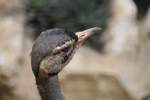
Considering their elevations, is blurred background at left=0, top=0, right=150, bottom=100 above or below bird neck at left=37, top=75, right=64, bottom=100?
below

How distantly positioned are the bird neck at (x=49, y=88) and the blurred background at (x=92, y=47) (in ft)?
6.95

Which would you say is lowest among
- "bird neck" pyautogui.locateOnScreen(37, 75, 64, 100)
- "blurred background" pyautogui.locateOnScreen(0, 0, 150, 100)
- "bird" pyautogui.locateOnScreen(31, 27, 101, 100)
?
"blurred background" pyautogui.locateOnScreen(0, 0, 150, 100)

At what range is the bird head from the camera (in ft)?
8.71

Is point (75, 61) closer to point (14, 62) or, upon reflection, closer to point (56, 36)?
point (14, 62)

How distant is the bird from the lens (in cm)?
266

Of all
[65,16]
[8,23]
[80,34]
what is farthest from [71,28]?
[80,34]

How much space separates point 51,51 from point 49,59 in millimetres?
34

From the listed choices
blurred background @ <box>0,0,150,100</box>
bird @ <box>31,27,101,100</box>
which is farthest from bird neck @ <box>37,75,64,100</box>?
blurred background @ <box>0,0,150,100</box>

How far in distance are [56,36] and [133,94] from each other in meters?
2.40

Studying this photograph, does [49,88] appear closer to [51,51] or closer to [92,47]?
[51,51]

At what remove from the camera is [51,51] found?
2709 millimetres

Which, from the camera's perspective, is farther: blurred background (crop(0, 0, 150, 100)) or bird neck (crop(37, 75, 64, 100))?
blurred background (crop(0, 0, 150, 100))

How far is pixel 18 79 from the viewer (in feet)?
16.0

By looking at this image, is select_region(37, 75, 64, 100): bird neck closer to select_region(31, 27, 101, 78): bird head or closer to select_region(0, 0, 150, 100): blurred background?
select_region(31, 27, 101, 78): bird head
